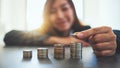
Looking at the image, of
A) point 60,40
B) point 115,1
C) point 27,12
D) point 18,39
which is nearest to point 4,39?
point 18,39

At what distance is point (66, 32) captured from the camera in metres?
2.76

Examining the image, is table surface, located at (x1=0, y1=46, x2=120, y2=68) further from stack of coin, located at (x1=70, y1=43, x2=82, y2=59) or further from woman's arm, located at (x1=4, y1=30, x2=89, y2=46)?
woman's arm, located at (x1=4, y1=30, x2=89, y2=46)

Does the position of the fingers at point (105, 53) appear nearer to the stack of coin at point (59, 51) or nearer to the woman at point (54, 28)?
the stack of coin at point (59, 51)

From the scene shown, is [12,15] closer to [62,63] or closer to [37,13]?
[37,13]

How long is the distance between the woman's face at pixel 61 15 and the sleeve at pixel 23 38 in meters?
0.22

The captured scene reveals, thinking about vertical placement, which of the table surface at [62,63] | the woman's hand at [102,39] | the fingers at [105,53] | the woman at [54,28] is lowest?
the table surface at [62,63]

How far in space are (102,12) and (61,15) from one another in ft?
1.69

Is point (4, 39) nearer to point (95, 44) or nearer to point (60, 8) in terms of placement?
point (60, 8)

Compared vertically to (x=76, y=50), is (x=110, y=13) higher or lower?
higher

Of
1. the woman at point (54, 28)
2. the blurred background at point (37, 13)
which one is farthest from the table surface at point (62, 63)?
the blurred background at point (37, 13)

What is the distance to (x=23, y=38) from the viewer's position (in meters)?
2.69

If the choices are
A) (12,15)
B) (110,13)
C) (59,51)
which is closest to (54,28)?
(12,15)

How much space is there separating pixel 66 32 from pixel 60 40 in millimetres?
154

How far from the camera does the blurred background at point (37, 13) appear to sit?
2670 mm
